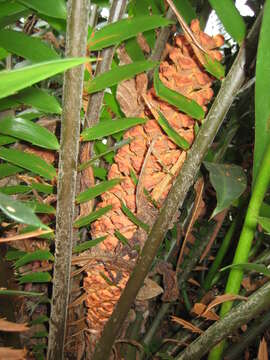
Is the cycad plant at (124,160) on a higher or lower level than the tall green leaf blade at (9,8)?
lower

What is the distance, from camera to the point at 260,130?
1.42 ft

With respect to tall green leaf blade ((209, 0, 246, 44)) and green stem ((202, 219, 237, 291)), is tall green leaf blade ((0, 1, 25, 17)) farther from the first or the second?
green stem ((202, 219, 237, 291))

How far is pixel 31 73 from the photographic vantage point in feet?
0.60

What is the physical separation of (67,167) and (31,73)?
23cm

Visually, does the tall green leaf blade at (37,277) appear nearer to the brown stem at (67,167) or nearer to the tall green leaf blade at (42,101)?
the brown stem at (67,167)

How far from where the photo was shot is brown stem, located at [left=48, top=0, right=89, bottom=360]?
1.09ft

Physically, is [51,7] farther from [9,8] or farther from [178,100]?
[178,100]

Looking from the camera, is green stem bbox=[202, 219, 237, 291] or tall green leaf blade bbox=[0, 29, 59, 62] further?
green stem bbox=[202, 219, 237, 291]

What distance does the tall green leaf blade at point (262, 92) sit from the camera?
37cm

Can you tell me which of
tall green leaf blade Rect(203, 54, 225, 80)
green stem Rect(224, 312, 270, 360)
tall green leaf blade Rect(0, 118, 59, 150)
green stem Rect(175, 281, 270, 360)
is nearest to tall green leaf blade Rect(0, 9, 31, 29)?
tall green leaf blade Rect(0, 118, 59, 150)

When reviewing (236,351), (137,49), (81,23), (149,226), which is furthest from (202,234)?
(81,23)

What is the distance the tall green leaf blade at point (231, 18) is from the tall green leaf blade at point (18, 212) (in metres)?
0.35

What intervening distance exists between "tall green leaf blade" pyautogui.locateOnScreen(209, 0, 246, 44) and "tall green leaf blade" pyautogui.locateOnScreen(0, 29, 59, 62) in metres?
0.20

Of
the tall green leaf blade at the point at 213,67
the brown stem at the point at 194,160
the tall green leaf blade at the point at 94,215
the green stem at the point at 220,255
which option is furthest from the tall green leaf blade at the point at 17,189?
the green stem at the point at 220,255
